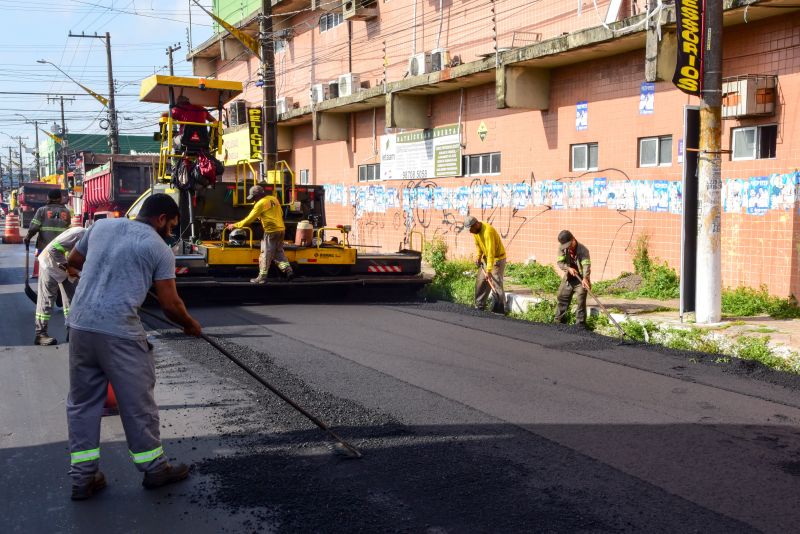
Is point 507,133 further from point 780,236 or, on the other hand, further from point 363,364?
point 363,364

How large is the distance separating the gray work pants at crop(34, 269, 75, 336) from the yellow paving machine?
9.03 feet

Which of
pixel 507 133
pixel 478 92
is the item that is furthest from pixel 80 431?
pixel 478 92

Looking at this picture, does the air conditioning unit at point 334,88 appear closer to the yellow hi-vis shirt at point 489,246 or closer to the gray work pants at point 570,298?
the yellow hi-vis shirt at point 489,246

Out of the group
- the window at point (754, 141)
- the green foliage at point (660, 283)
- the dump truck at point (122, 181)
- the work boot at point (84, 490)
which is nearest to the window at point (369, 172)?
the dump truck at point (122, 181)

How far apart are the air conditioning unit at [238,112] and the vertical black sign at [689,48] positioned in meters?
22.9

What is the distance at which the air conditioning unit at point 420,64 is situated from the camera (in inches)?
759

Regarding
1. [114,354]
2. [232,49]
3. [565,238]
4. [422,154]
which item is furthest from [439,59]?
[232,49]

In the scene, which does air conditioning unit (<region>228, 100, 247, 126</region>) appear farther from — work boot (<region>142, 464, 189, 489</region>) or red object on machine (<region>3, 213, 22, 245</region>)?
work boot (<region>142, 464, 189, 489</region>)

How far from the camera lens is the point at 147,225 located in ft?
16.1

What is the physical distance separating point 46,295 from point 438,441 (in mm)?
5624

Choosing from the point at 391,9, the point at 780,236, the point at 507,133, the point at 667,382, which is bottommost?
the point at 667,382

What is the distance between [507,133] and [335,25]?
10.4 m

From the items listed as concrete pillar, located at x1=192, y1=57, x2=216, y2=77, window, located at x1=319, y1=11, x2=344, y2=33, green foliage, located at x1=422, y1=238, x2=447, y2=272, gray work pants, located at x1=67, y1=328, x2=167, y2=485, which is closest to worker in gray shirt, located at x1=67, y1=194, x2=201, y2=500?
gray work pants, located at x1=67, y1=328, x2=167, y2=485

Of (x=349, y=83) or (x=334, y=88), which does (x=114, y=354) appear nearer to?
(x=349, y=83)
